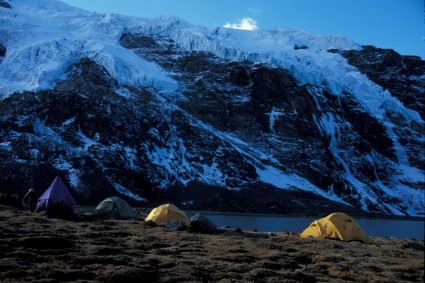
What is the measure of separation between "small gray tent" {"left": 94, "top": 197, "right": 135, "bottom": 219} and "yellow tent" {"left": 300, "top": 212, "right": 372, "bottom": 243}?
17013 mm

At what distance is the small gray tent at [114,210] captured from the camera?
41.8 meters

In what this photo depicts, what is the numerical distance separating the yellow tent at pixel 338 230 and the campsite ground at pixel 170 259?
683cm

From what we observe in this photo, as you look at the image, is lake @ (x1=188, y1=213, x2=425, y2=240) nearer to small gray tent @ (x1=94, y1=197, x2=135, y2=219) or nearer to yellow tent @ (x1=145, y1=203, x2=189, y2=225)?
yellow tent @ (x1=145, y1=203, x2=189, y2=225)

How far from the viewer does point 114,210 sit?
42344 millimetres

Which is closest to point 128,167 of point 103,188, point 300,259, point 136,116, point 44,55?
point 103,188

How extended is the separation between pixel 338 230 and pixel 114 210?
19834mm

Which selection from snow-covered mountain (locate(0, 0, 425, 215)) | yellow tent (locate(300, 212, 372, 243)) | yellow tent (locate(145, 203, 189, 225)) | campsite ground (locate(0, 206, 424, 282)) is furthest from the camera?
snow-covered mountain (locate(0, 0, 425, 215))

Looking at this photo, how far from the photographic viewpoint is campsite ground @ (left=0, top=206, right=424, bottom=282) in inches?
628

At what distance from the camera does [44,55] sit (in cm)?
18188

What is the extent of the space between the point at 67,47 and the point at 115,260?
189 metres

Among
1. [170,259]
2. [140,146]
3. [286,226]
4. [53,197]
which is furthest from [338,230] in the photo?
[140,146]

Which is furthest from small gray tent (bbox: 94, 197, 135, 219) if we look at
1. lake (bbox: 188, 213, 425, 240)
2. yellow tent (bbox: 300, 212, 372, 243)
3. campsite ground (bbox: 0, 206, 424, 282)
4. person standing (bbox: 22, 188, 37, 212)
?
lake (bbox: 188, 213, 425, 240)

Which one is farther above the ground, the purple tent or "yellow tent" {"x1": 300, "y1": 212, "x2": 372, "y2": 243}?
the purple tent

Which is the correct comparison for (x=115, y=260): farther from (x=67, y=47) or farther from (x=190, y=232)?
(x=67, y=47)
